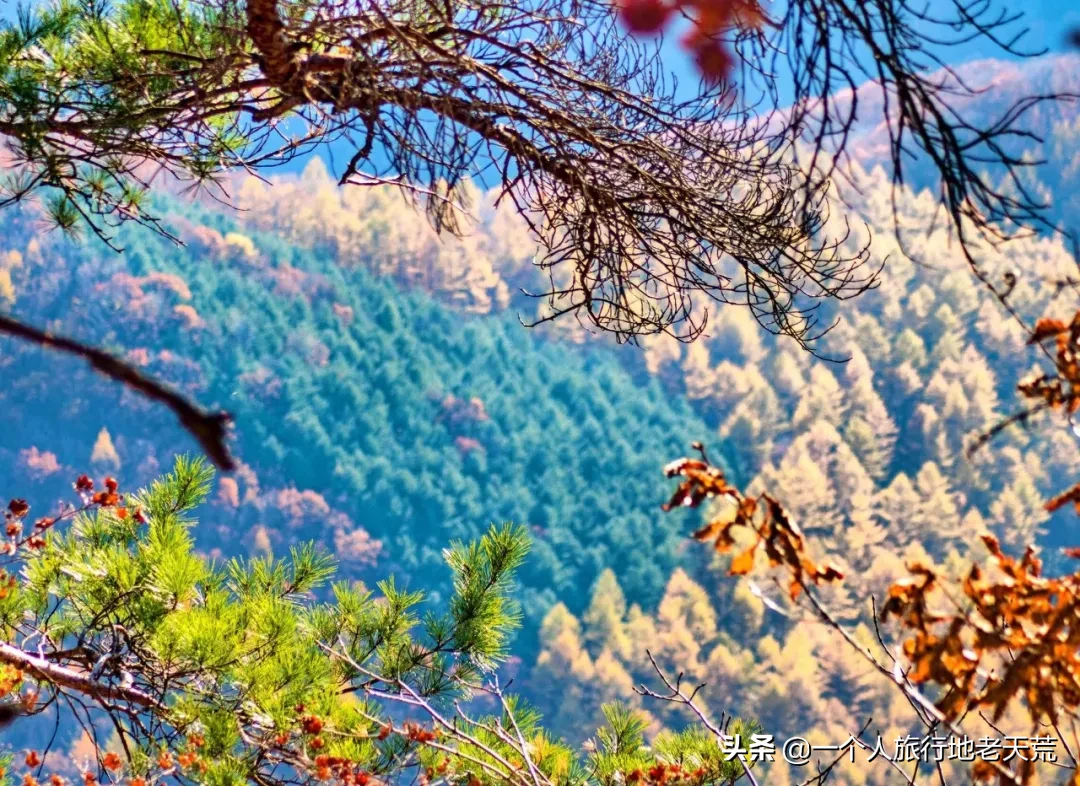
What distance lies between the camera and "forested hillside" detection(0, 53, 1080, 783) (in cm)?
2055

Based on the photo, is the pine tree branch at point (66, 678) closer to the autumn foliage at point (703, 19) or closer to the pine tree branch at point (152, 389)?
the autumn foliage at point (703, 19)

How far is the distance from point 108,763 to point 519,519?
2187 cm

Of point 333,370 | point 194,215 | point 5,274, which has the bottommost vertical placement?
point 5,274

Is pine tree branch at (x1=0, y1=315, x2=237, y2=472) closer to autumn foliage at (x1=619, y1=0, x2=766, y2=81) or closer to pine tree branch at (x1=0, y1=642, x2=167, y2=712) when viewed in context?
autumn foliage at (x1=619, y1=0, x2=766, y2=81)

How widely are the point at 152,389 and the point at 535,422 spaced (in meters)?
24.6

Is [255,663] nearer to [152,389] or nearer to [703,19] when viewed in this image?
[703,19]

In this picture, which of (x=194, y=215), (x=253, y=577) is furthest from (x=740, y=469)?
(x=253, y=577)

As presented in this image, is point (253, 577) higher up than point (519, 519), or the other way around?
point (519, 519)

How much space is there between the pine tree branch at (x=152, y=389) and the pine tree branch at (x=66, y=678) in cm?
163

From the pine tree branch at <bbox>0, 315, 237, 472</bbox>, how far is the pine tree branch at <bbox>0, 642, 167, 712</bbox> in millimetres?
1625

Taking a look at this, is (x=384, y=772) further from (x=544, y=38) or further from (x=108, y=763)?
(x=544, y=38)

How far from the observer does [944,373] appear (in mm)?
27406

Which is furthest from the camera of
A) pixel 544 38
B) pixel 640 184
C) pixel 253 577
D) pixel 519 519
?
pixel 519 519

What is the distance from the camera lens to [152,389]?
46cm
